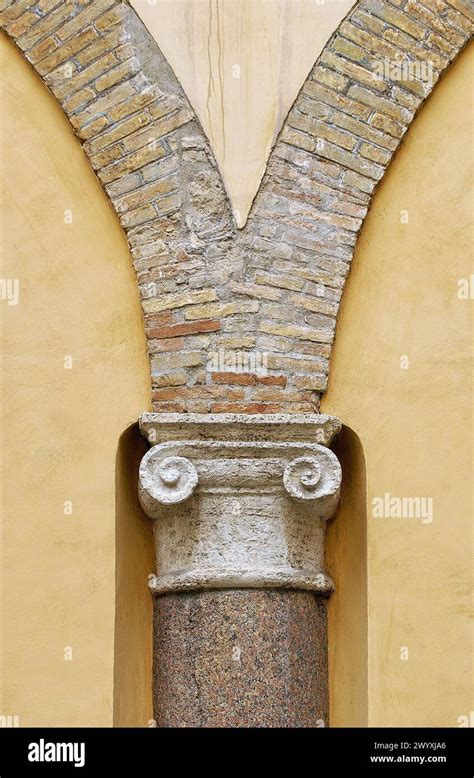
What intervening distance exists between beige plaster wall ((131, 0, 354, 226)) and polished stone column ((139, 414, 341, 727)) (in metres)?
1.00

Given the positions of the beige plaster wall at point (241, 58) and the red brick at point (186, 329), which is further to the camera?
the beige plaster wall at point (241, 58)

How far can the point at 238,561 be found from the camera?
16.9 feet

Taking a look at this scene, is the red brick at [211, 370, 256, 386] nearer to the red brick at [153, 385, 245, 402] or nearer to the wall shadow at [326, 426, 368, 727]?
the red brick at [153, 385, 245, 402]

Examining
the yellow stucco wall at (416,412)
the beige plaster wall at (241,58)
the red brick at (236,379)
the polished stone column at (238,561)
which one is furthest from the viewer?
the beige plaster wall at (241,58)

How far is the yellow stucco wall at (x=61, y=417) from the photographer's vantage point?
17.1 feet

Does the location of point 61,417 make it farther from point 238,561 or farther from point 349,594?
point 349,594

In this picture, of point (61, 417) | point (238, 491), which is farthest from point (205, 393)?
point (61, 417)

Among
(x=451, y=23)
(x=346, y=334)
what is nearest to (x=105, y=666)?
(x=346, y=334)

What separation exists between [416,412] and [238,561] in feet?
2.83

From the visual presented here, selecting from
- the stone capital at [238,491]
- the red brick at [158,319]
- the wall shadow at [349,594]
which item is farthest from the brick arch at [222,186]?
the wall shadow at [349,594]

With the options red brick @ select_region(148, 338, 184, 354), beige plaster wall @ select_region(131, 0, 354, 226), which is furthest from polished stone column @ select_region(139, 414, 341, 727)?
beige plaster wall @ select_region(131, 0, 354, 226)

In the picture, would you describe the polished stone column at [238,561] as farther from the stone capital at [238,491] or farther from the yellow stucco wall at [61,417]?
the yellow stucco wall at [61,417]

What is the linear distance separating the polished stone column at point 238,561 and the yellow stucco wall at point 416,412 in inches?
7.5

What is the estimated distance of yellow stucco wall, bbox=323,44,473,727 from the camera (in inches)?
205
